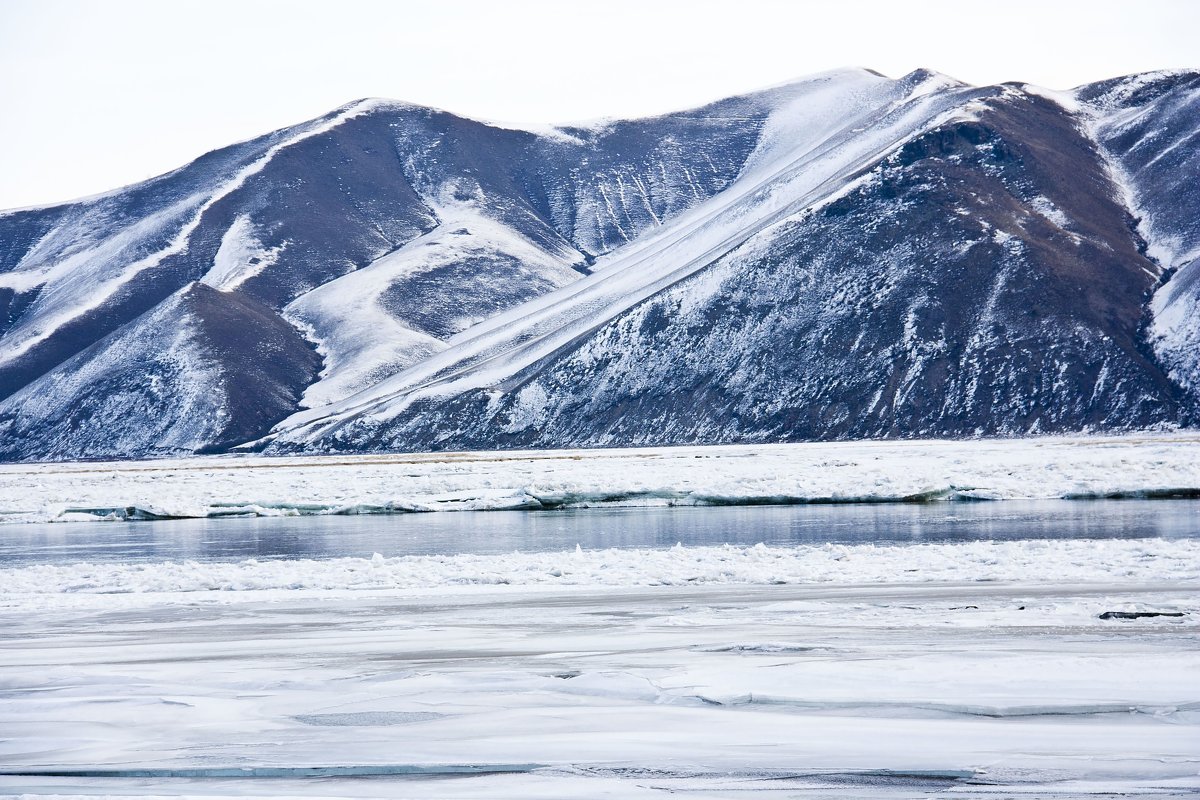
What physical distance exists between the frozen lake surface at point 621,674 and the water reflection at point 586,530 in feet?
10.5

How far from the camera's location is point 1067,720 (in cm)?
1017

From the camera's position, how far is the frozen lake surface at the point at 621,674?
30.1 ft

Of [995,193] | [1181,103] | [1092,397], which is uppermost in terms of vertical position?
[1181,103]

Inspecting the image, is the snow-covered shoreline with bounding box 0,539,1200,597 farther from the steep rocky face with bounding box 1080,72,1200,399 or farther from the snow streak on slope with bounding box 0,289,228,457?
the snow streak on slope with bounding box 0,289,228,457

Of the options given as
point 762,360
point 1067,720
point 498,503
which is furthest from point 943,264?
point 1067,720

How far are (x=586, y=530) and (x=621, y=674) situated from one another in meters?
21.0

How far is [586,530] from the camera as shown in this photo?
3325 cm

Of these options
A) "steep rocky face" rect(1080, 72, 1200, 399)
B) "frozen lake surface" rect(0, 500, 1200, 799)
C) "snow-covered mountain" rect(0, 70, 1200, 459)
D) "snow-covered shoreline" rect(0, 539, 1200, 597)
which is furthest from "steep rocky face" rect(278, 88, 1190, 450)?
"frozen lake surface" rect(0, 500, 1200, 799)

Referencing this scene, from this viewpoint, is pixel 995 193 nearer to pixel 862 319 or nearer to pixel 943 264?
pixel 943 264

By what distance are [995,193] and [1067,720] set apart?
523 ft

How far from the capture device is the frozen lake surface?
916 cm

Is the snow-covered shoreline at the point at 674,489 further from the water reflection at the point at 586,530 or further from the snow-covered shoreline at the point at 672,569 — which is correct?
the snow-covered shoreline at the point at 672,569

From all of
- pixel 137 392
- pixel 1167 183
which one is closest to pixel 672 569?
pixel 1167 183

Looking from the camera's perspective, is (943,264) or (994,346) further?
(943,264)
